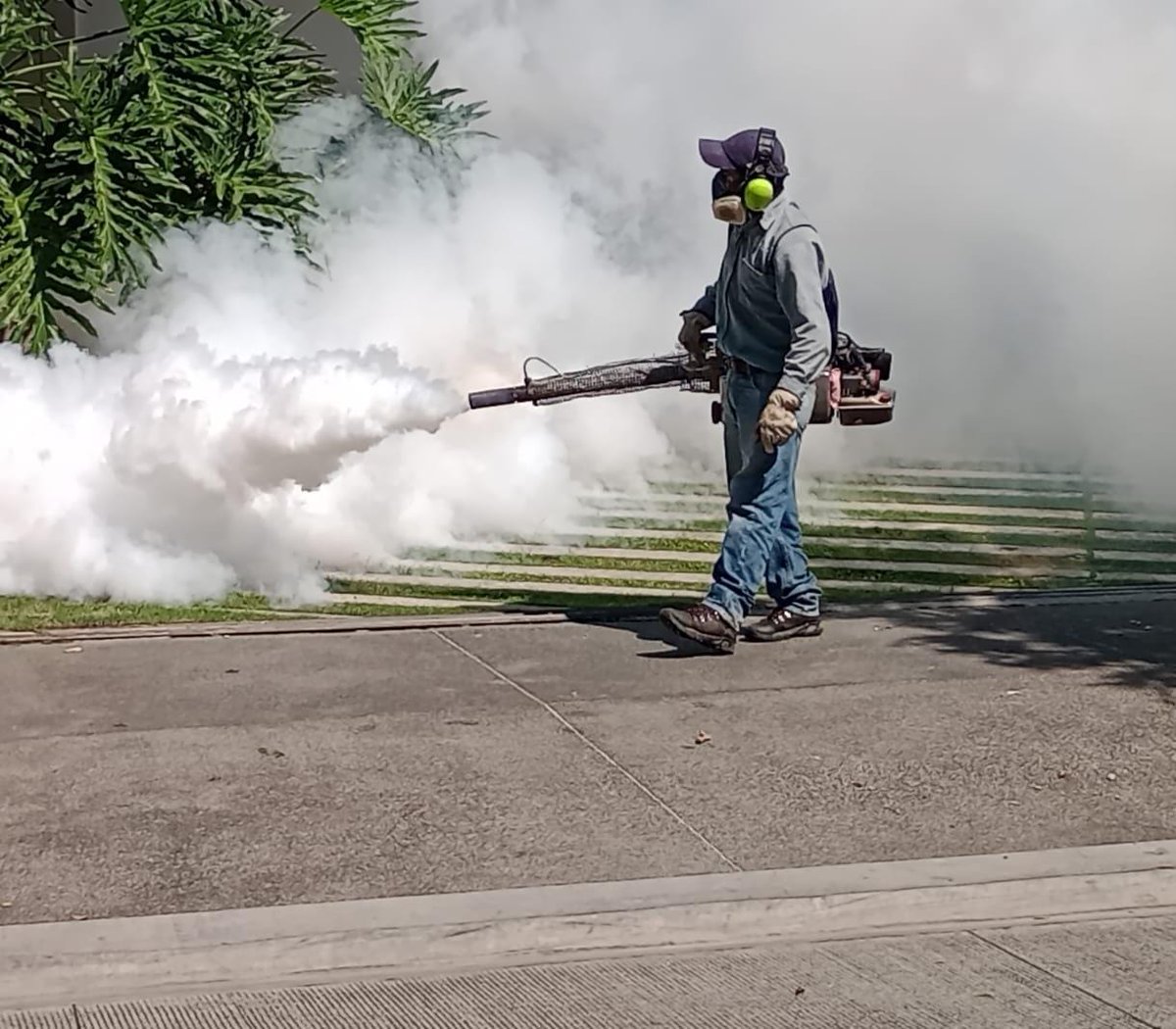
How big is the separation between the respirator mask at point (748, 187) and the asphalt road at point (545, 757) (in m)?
1.70

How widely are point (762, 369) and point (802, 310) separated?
1.24ft

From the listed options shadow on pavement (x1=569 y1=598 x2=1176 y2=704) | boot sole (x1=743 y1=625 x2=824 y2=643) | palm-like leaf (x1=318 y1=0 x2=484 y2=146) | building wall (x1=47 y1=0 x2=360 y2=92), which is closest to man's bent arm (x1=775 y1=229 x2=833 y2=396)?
boot sole (x1=743 y1=625 x2=824 y2=643)

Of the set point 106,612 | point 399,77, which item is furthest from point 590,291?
point 106,612

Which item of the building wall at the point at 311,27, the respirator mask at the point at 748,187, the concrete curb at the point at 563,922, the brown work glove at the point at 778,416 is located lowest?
the concrete curb at the point at 563,922

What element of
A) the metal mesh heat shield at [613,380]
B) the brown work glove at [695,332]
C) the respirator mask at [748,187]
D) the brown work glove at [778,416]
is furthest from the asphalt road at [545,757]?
the respirator mask at [748,187]

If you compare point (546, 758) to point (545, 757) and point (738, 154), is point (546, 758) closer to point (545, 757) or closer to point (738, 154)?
point (545, 757)

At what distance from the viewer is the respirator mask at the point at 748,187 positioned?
→ 23.1 ft

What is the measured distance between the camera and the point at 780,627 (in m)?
7.50

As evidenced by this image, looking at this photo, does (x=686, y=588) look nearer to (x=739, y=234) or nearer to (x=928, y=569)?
(x=928, y=569)

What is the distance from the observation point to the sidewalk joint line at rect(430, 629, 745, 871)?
512 cm

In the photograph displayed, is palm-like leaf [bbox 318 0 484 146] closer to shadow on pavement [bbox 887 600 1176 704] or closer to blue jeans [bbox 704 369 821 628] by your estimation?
blue jeans [bbox 704 369 821 628]

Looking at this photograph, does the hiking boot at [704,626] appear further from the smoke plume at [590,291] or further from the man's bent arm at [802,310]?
the smoke plume at [590,291]

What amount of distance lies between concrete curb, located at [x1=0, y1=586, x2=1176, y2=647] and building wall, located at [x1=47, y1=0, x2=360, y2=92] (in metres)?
3.67

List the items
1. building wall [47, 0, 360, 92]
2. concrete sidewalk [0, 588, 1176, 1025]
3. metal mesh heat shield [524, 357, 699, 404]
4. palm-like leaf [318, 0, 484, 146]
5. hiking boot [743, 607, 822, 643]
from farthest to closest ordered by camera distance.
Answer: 1. building wall [47, 0, 360, 92]
2. palm-like leaf [318, 0, 484, 146]
3. metal mesh heat shield [524, 357, 699, 404]
4. hiking boot [743, 607, 822, 643]
5. concrete sidewalk [0, 588, 1176, 1025]
